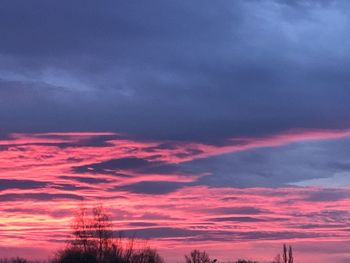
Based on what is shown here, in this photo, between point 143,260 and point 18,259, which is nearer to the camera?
point 143,260

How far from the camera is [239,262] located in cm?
12975

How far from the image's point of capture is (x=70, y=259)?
9875cm

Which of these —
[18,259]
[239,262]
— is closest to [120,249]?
[18,259]

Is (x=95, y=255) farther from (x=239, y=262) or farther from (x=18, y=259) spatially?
(x=239, y=262)

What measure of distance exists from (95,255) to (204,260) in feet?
77.8

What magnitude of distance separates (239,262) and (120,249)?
3049 cm

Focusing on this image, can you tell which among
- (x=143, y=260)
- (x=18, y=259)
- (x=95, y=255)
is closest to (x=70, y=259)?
(x=95, y=255)

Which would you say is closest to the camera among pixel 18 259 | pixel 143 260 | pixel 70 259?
pixel 70 259

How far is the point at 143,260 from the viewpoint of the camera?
10600cm

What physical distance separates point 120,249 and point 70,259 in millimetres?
7602

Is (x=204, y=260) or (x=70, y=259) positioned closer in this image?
(x=70, y=259)

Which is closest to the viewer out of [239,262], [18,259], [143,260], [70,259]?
[70,259]

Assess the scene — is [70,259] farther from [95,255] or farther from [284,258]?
[284,258]

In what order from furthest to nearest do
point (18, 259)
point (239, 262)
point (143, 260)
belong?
point (239, 262) < point (18, 259) < point (143, 260)
